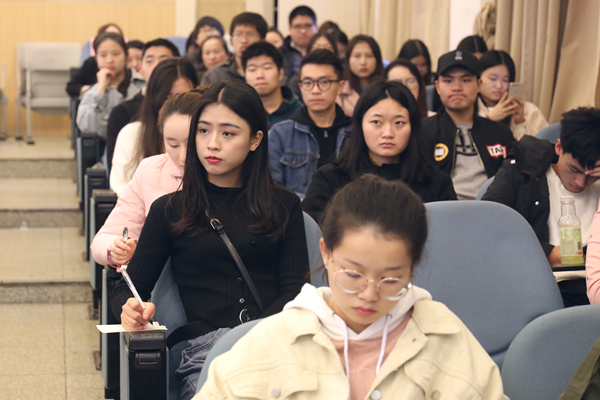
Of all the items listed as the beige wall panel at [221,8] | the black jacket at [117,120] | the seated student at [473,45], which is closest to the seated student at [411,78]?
the seated student at [473,45]

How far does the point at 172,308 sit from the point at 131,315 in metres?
0.27

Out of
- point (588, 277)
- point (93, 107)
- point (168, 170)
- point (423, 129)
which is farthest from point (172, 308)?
point (93, 107)

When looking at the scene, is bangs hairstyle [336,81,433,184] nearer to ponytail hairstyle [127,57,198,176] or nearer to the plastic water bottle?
the plastic water bottle

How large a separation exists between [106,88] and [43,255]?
1.07 metres

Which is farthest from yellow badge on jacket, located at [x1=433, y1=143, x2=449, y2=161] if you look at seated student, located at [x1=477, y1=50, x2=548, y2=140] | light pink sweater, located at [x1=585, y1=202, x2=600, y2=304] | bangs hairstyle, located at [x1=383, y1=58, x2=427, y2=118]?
light pink sweater, located at [x1=585, y1=202, x2=600, y2=304]

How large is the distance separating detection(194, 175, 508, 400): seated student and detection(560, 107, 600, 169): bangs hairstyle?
1222mm

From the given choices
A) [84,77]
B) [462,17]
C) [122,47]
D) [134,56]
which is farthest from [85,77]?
[462,17]

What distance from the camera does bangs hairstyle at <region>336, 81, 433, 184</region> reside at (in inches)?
100

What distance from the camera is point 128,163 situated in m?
3.02

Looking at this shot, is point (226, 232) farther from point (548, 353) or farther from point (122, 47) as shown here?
point (122, 47)

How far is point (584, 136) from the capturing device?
229 centimetres

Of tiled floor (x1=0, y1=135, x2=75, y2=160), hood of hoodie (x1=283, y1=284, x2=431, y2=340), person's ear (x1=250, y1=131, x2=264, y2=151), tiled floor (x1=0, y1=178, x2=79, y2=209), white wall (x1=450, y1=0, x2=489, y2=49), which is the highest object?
white wall (x1=450, y1=0, x2=489, y2=49)

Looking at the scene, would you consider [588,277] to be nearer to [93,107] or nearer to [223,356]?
[223,356]

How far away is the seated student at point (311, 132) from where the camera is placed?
3354 mm
